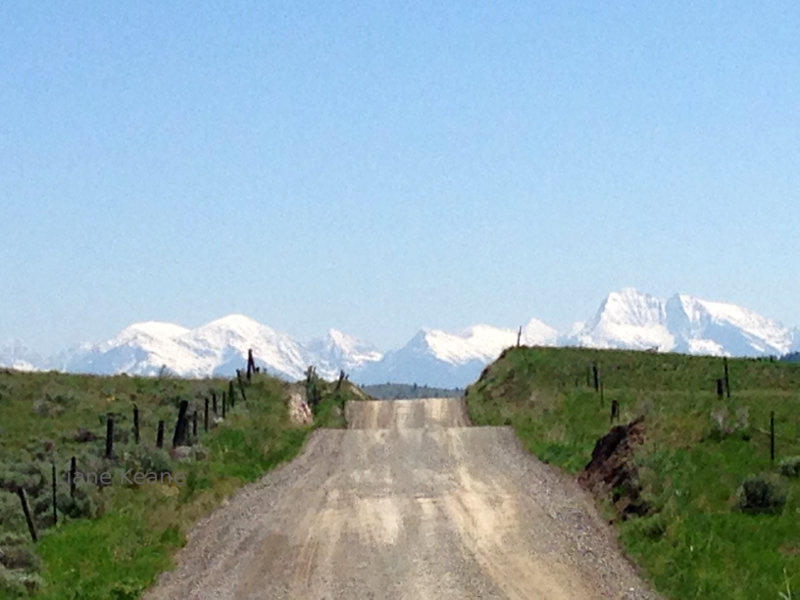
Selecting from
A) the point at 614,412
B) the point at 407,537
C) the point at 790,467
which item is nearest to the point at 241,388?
the point at 614,412

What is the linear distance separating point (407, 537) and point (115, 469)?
40.6 feet

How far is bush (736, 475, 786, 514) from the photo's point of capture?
2197 cm

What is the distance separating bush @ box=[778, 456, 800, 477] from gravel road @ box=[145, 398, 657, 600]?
4.84 meters

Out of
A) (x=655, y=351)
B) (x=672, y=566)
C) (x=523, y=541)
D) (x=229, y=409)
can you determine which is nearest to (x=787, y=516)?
(x=672, y=566)

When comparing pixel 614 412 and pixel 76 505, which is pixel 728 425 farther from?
pixel 76 505

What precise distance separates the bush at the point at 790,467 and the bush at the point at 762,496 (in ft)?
6.49

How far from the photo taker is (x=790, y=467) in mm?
24125

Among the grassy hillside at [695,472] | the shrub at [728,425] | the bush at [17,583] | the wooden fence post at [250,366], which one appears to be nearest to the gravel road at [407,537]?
the grassy hillside at [695,472]

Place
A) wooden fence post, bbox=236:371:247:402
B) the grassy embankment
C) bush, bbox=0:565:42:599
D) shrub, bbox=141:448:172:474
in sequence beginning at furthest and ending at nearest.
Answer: wooden fence post, bbox=236:371:247:402 → shrub, bbox=141:448:172:474 → the grassy embankment → bush, bbox=0:565:42:599

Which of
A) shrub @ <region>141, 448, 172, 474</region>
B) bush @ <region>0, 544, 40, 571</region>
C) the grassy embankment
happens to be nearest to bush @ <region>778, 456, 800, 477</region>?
the grassy embankment

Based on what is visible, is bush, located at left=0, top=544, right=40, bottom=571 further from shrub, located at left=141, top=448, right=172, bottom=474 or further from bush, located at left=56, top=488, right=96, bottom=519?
shrub, located at left=141, top=448, right=172, bottom=474

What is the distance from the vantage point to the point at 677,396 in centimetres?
4278

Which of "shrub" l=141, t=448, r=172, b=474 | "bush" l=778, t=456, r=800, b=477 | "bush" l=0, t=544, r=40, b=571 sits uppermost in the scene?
"bush" l=778, t=456, r=800, b=477

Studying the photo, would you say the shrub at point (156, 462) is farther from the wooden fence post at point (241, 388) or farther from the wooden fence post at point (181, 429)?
the wooden fence post at point (241, 388)
